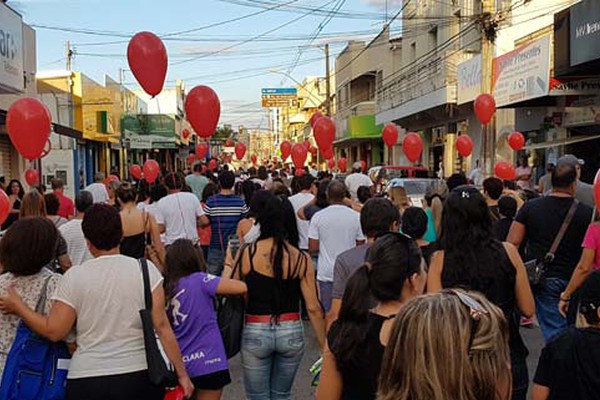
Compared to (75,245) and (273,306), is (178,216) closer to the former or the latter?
(75,245)

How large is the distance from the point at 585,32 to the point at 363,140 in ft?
98.0

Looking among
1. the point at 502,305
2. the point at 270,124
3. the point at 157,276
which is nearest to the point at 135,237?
the point at 157,276

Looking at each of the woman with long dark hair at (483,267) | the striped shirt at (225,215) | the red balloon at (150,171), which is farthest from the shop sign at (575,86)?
the woman with long dark hair at (483,267)

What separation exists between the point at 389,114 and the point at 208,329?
28695mm

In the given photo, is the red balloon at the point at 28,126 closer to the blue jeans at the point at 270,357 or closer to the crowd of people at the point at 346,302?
the crowd of people at the point at 346,302

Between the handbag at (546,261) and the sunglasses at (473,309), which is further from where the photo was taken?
the handbag at (546,261)

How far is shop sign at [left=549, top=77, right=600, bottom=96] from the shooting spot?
602 inches

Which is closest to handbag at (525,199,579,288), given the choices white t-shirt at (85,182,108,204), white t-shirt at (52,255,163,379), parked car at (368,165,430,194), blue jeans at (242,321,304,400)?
blue jeans at (242,321,304,400)

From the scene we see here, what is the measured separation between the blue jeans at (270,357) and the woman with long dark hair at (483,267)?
100cm

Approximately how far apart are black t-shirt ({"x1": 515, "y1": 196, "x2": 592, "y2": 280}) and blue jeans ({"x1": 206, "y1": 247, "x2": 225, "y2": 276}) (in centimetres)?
444

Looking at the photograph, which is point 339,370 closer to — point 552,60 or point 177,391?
point 177,391

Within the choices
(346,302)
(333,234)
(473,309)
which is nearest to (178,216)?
(333,234)

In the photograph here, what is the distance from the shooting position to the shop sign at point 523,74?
15414 mm

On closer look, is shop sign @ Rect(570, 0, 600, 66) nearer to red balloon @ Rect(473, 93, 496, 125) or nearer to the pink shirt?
red balloon @ Rect(473, 93, 496, 125)
